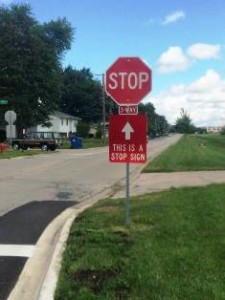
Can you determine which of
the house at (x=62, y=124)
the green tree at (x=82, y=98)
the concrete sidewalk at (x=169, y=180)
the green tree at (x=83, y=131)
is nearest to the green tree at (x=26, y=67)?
the green tree at (x=83, y=131)

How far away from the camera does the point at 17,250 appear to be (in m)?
8.49

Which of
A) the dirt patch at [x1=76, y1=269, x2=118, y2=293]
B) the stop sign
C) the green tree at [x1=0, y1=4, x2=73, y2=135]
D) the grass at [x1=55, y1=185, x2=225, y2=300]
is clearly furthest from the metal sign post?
the green tree at [x1=0, y1=4, x2=73, y2=135]

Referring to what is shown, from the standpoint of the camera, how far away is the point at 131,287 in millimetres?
6195

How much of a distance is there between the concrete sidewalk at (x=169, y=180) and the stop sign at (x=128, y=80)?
21.1 ft

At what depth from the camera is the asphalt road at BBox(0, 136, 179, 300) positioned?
816cm

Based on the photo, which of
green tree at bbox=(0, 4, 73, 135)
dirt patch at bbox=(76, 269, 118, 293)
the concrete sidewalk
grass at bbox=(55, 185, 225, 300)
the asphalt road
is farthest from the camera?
green tree at bbox=(0, 4, 73, 135)

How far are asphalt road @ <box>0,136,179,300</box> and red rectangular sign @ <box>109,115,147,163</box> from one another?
5.92ft

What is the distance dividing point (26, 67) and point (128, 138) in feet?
206

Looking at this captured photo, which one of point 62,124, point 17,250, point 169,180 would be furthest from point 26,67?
point 17,250

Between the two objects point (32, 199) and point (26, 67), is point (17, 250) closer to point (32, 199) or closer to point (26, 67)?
point (32, 199)

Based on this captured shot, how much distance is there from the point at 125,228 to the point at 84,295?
3.57 metres

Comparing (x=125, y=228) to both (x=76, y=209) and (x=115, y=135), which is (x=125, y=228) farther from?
(x=76, y=209)

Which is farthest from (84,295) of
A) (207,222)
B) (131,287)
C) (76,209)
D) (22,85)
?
(22,85)

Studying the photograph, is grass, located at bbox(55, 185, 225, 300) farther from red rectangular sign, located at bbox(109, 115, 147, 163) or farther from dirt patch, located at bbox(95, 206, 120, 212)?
red rectangular sign, located at bbox(109, 115, 147, 163)
